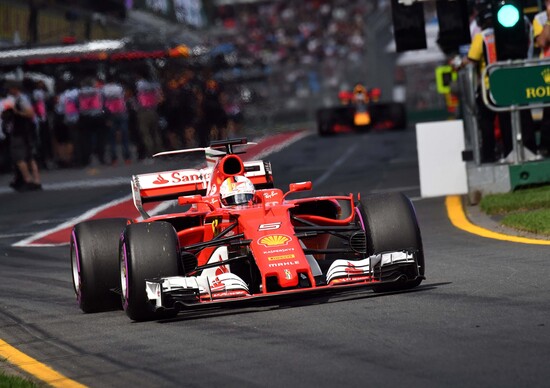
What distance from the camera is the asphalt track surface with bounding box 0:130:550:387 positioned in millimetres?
6773

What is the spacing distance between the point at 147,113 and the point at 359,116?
23.5 feet

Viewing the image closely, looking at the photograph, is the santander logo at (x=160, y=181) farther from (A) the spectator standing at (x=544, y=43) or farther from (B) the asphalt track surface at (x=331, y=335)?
(A) the spectator standing at (x=544, y=43)

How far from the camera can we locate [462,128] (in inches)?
680

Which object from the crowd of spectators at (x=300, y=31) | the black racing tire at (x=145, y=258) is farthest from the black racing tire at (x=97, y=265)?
the crowd of spectators at (x=300, y=31)

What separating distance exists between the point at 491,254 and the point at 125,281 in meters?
3.22

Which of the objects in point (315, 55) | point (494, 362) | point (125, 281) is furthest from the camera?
point (315, 55)

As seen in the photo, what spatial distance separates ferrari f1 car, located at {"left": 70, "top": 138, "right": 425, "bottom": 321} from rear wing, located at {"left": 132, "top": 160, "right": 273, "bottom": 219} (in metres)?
0.42

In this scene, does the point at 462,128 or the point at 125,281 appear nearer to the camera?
the point at 125,281

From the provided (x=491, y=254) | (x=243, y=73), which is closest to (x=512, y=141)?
(x=491, y=254)

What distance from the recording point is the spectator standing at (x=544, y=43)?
1555 centimetres

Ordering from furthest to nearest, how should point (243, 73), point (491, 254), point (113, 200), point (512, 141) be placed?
point (243, 73), point (113, 200), point (512, 141), point (491, 254)

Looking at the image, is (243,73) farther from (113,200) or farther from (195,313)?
(195,313)

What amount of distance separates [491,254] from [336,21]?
194 feet

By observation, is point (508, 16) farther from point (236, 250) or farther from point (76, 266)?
point (76, 266)
